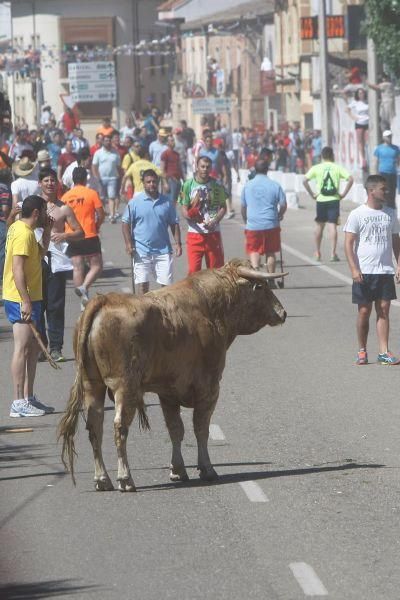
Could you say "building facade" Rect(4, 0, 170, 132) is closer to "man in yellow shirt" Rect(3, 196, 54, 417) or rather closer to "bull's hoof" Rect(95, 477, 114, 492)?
"man in yellow shirt" Rect(3, 196, 54, 417)

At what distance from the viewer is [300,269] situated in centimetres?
2589

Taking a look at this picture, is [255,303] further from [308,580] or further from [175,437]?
[308,580]

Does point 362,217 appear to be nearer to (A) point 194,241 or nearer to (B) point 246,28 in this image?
(A) point 194,241

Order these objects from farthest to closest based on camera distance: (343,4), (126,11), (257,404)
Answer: (126,11) → (343,4) → (257,404)

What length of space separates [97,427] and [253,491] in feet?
3.43

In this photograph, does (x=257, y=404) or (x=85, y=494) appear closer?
(x=85, y=494)

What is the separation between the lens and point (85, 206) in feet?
63.6

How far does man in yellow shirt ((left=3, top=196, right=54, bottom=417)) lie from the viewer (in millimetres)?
13469

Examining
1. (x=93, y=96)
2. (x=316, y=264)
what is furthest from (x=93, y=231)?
(x=93, y=96)

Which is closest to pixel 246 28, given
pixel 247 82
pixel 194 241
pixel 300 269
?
pixel 247 82

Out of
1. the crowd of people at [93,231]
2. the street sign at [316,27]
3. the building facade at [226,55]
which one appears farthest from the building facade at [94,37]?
the crowd of people at [93,231]

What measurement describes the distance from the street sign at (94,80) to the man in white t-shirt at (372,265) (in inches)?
2080

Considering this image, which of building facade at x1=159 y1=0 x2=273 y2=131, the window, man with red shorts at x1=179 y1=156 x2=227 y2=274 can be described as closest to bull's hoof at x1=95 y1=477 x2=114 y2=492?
man with red shorts at x1=179 y1=156 x2=227 y2=274

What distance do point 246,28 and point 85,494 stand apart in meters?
74.7
